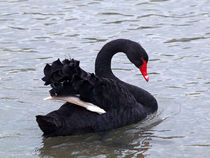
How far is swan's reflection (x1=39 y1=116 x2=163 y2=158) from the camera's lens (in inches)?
215

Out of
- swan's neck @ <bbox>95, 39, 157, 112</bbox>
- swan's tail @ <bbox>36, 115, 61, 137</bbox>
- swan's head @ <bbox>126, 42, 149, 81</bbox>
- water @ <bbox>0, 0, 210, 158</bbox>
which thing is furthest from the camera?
swan's neck @ <bbox>95, 39, 157, 112</bbox>

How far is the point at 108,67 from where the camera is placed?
6.54 m

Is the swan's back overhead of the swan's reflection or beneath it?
overhead

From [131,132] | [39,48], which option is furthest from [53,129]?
[39,48]

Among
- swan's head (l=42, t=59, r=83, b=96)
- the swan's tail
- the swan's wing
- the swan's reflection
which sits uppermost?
swan's head (l=42, t=59, r=83, b=96)

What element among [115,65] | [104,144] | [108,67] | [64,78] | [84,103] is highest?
[64,78]

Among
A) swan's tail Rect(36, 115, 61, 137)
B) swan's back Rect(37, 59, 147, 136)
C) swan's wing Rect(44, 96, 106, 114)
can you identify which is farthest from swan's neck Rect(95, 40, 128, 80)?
swan's tail Rect(36, 115, 61, 137)

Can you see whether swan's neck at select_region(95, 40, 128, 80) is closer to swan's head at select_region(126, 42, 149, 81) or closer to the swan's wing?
swan's head at select_region(126, 42, 149, 81)

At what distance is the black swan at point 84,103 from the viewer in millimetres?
5535

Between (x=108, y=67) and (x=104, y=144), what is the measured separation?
1114 mm

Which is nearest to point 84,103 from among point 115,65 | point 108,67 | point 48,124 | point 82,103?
point 82,103

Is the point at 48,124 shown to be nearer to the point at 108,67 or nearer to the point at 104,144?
the point at 104,144

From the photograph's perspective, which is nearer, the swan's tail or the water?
the swan's tail

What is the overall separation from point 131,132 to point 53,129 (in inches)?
34.0
